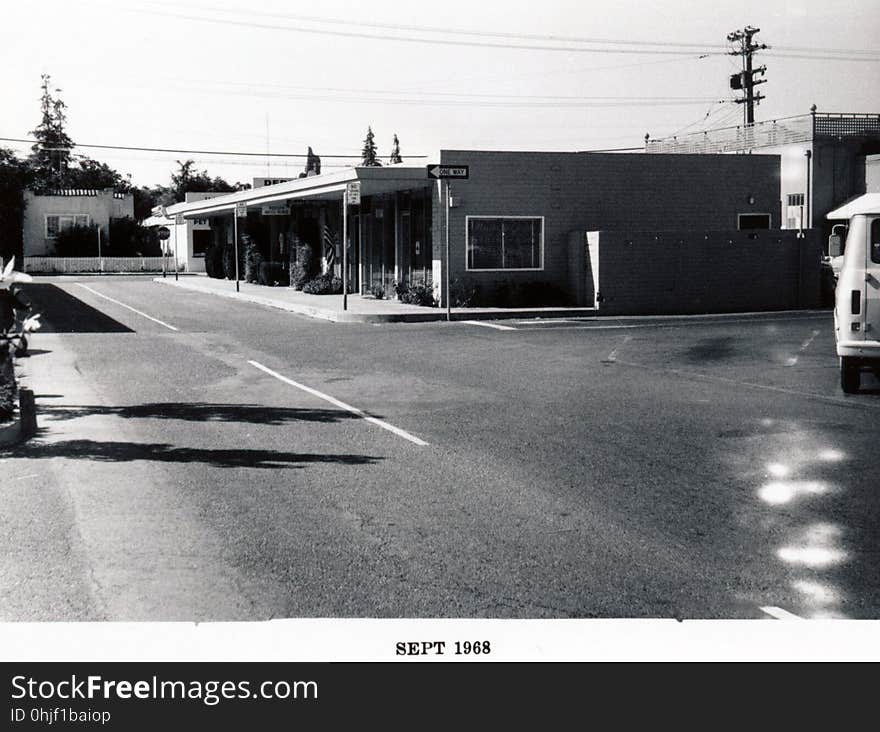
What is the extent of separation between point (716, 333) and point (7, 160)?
48.8 meters

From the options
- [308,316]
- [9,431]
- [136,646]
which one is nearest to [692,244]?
[308,316]

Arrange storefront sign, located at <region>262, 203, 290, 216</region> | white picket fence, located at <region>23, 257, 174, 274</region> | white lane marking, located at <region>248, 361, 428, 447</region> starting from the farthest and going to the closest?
1. white picket fence, located at <region>23, 257, 174, 274</region>
2. storefront sign, located at <region>262, 203, 290, 216</region>
3. white lane marking, located at <region>248, 361, 428, 447</region>

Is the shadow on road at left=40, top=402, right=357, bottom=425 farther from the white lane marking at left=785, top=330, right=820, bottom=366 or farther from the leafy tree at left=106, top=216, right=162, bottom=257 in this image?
the leafy tree at left=106, top=216, right=162, bottom=257

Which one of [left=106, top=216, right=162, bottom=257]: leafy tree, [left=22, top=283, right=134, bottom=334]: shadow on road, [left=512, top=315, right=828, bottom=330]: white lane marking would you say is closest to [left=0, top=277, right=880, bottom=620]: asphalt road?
[left=22, top=283, right=134, bottom=334]: shadow on road

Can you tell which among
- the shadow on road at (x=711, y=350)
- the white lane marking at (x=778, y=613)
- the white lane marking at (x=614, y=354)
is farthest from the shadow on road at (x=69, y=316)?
the white lane marking at (x=778, y=613)

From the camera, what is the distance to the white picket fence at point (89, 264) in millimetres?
60219

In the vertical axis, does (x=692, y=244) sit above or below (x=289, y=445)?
above

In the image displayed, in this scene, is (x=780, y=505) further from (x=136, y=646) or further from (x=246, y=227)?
(x=246, y=227)

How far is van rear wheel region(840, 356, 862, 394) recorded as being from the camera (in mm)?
13367

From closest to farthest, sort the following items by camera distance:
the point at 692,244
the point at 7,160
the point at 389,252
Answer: the point at 692,244
the point at 389,252
the point at 7,160

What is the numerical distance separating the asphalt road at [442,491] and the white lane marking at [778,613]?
0.08ft

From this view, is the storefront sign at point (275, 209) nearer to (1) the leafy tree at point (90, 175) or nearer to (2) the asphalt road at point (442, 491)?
(2) the asphalt road at point (442, 491)

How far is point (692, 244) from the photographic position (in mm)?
28984

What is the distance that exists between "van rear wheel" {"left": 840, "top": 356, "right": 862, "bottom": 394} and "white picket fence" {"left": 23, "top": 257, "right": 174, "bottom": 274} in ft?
162
